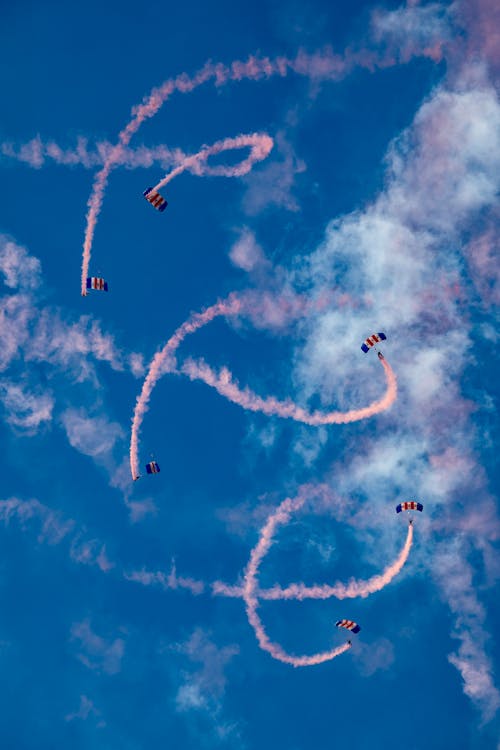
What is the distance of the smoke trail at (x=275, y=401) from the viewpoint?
54000 millimetres

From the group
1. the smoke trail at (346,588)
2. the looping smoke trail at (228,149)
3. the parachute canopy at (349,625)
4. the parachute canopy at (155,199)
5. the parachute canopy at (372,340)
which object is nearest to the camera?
the parachute canopy at (155,199)

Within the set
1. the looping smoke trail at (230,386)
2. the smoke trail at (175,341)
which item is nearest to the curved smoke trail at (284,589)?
the looping smoke trail at (230,386)

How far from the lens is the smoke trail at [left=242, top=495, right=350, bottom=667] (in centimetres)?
5569

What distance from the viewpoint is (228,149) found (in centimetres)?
5253

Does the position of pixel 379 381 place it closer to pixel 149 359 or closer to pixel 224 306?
pixel 224 306

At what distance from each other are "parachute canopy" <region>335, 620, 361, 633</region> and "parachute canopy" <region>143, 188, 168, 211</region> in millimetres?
32074

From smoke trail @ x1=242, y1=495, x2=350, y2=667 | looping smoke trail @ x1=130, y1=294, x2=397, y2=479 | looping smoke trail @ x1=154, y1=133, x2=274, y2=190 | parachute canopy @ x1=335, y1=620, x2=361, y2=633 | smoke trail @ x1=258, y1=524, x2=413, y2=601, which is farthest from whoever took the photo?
smoke trail @ x1=258, y1=524, x2=413, y2=601

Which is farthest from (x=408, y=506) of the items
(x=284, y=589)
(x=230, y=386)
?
(x=230, y=386)

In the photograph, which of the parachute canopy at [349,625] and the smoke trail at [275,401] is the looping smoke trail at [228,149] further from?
the parachute canopy at [349,625]

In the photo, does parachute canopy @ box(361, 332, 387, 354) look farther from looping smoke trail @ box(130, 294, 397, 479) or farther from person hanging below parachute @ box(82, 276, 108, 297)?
person hanging below parachute @ box(82, 276, 108, 297)

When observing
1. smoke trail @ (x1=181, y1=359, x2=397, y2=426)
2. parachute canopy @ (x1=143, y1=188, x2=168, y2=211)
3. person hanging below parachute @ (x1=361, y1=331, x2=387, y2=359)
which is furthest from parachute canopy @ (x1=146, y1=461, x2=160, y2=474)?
parachute canopy @ (x1=143, y1=188, x2=168, y2=211)

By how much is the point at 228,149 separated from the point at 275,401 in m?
18.1

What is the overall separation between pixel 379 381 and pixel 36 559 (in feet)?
96.3

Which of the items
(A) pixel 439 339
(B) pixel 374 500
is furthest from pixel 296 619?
(A) pixel 439 339
